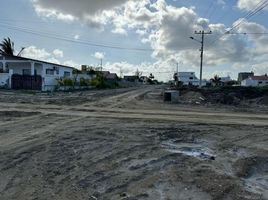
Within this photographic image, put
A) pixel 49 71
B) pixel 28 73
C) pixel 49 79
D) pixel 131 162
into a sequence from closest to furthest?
pixel 131 162 < pixel 49 79 < pixel 28 73 < pixel 49 71

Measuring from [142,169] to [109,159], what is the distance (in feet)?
3.91

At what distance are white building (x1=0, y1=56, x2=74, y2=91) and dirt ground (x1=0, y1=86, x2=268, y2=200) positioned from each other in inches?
1305

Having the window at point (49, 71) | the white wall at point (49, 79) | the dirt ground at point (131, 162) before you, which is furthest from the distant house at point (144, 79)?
the dirt ground at point (131, 162)

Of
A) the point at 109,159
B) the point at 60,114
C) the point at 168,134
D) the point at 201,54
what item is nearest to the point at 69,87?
the point at 201,54

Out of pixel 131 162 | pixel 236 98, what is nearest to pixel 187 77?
pixel 236 98

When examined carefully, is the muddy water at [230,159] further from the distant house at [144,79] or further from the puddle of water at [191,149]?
the distant house at [144,79]

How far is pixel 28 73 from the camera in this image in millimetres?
54594

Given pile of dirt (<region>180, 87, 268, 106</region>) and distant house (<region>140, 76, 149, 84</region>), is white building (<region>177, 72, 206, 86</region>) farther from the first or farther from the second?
pile of dirt (<region>180, 87, 268, 106</region>)

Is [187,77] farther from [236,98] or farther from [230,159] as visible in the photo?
[230,159]

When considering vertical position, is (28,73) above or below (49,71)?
below

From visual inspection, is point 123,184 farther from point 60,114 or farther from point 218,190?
point 60,114

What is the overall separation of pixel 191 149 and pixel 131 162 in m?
2.65

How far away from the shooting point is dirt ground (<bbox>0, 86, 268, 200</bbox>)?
7238 millimetres

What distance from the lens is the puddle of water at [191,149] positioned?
1050 cm
